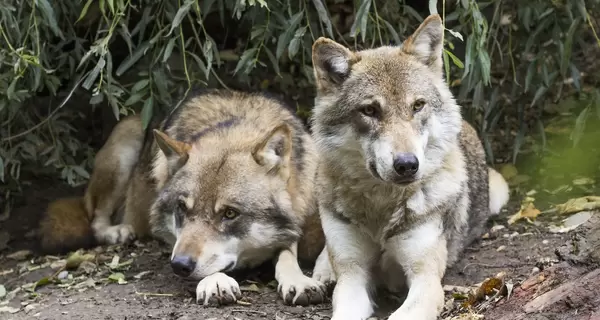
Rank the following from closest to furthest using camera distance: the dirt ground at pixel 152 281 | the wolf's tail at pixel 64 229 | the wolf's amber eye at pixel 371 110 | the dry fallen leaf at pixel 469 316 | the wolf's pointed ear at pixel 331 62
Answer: the dry fallen leaf at pixel 469 316 < the wolf's amber eye at pixel 371 110 < the wolf's pointed ear at pixel 331 62 < the dirt ground at pixel 152 281 < the wolf's tail at pixel 64 229

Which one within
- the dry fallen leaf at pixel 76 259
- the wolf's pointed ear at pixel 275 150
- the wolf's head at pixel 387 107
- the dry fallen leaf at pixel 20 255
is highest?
the wolf's head at pixel 387 107

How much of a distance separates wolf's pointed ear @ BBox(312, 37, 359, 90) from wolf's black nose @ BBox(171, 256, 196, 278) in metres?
1.26

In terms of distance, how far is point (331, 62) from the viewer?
473 centimetres

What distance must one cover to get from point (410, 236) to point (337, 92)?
88cm

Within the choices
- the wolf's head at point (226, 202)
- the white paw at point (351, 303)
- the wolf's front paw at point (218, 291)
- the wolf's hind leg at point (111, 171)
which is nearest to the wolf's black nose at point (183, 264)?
the wolf's head at point (226, 202)

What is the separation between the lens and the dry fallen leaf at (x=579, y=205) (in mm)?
6012

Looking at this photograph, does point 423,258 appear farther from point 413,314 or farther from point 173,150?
point 173,150

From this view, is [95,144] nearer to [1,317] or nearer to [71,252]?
[71,252]

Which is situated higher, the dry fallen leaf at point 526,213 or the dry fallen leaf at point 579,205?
the dry fallen leaf at point 579,205

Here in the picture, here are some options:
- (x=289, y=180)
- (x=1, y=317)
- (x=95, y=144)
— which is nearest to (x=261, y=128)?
(x=289, y=180)

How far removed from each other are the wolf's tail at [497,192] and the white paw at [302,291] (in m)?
1.81

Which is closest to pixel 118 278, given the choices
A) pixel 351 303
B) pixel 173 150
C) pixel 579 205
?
pixel 173 150

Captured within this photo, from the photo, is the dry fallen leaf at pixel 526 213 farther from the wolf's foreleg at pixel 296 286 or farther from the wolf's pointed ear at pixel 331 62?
the wolf's pointed ear at pixel 331 62

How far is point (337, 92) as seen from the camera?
15.5 feet
